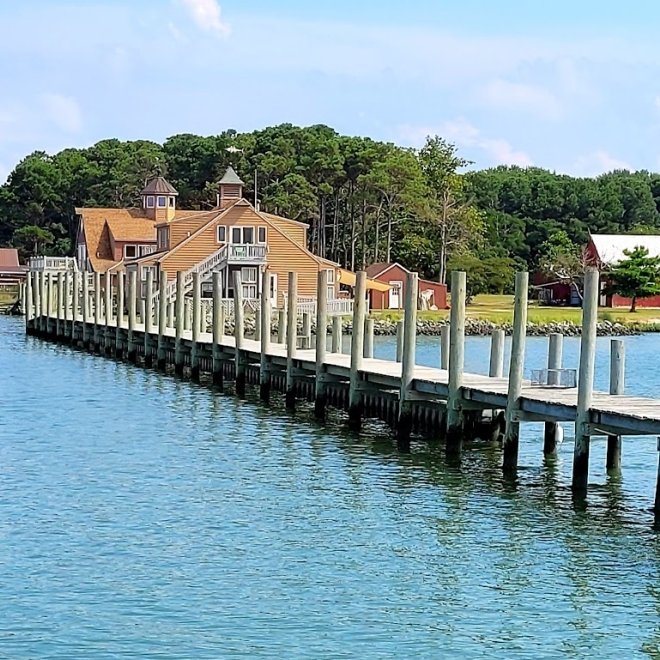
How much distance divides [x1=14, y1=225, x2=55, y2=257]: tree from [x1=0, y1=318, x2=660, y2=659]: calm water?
96.3m

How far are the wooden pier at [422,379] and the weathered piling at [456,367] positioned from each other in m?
0.02

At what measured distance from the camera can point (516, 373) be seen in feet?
84.6

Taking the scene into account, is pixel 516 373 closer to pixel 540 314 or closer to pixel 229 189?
pixel 229 189

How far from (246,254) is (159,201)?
57.3ft

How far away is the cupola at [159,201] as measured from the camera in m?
94.6

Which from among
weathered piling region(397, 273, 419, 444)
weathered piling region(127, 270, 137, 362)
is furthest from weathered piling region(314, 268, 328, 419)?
weathered piling region(127, 270, 137, 362)

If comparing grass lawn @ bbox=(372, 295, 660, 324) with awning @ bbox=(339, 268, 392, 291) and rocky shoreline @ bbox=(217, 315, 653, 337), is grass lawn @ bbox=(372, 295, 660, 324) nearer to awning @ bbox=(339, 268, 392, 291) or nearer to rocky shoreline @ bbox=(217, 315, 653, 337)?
rocky shoreline @ bbox=(217, 315, 653, 337)

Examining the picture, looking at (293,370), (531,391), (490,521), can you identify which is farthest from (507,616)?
(293,370)

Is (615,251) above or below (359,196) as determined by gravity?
below

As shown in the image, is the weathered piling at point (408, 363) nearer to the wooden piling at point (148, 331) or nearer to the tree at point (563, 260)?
the wooden piling at point (148, 331)

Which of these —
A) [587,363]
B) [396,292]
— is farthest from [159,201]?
[587,363]

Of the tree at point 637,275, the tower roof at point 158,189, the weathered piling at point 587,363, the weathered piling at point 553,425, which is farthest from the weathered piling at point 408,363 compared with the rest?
the tree at point 637,275

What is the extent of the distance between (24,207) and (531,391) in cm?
11230

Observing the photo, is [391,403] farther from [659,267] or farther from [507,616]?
[659,267]
